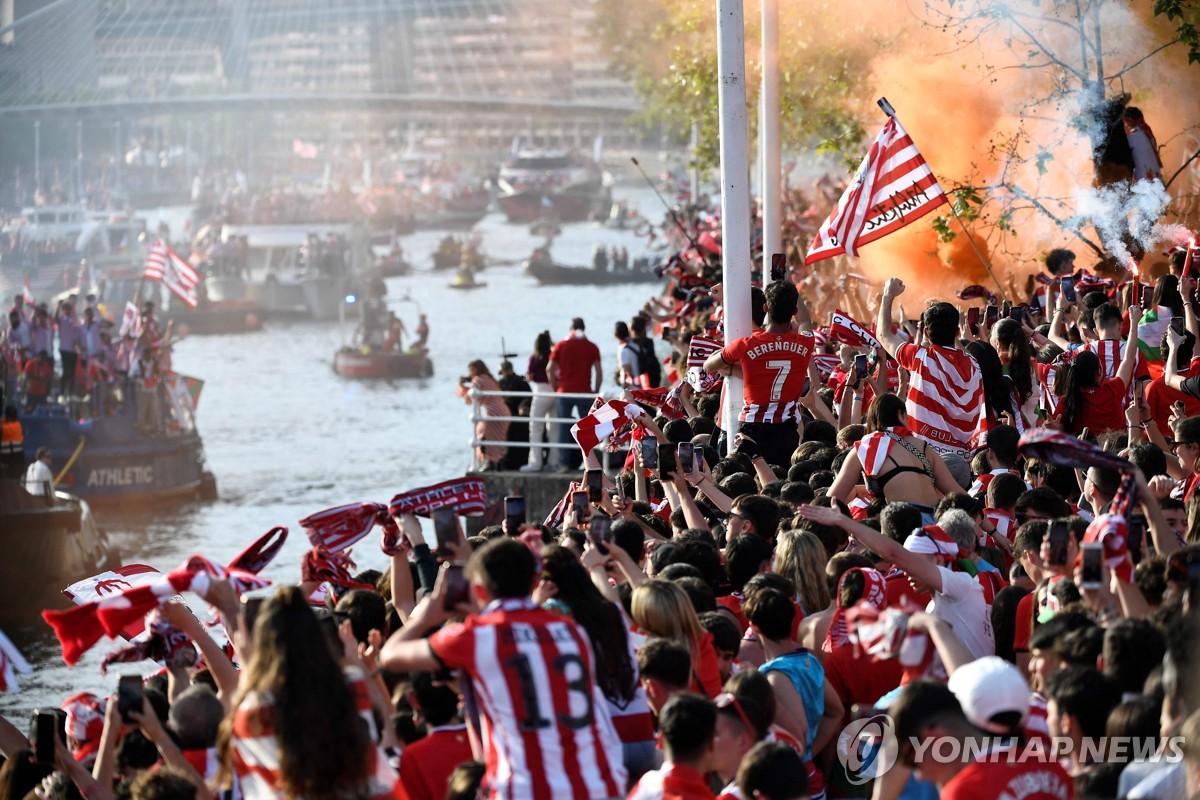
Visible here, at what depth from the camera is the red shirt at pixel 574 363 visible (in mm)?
19047

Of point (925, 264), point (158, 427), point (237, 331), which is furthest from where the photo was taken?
point (237, 331)

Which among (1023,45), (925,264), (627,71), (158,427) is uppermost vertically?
(627,71)

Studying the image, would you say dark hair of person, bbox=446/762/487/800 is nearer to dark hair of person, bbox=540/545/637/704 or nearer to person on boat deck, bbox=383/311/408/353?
dark hair of person, bbox=540/545/637/704

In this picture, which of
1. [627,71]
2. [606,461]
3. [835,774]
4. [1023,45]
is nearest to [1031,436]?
[835,774]

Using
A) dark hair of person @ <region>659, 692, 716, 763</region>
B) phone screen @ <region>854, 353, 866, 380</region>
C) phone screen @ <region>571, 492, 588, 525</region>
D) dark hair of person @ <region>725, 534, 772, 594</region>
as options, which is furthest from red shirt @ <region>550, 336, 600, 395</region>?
dark hair of person @ <region>659, 692, 716, 763</region>

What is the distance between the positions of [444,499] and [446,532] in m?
0.72

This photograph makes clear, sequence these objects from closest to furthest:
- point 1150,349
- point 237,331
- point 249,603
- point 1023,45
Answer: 1. point 249,603
2. point 1150,349
3. point 1023,45
4. point 237,331

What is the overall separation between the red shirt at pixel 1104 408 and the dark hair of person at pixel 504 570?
5.22m

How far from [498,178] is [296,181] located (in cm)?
1737

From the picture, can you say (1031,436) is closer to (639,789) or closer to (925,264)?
(639,789)

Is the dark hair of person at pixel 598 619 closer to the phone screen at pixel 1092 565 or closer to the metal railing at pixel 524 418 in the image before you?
the phone screen at pixel 1092 565

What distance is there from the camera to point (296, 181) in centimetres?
15050

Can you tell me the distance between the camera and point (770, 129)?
1562 cm

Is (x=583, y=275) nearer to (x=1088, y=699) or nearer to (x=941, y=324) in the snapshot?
(x=941, y=324)
